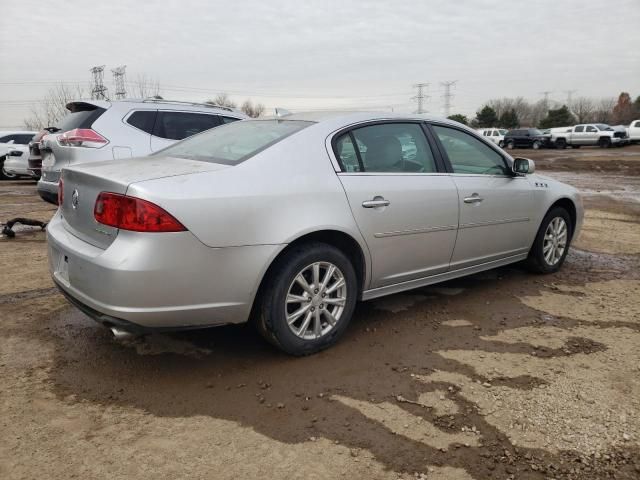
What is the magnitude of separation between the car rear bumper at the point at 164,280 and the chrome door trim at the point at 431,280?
0.98 m

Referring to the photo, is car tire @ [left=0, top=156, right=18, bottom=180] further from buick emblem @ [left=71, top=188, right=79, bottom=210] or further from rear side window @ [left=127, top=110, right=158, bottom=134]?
buick emblem @ [left=71, top=188, right=79, bottom=210]

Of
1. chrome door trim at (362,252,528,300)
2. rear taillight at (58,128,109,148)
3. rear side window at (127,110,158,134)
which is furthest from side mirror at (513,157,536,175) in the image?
rear taillight at (58,128,109,148)

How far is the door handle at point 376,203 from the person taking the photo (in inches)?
134

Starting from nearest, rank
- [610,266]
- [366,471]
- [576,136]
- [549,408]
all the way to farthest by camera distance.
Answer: [366,471] < [549,408] < [610,266] < [576,136]

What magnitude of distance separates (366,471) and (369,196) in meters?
1.75

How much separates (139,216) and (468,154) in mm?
2825

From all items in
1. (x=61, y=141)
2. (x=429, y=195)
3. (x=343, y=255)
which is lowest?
(x=343, y=255)

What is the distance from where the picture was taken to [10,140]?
16.6m

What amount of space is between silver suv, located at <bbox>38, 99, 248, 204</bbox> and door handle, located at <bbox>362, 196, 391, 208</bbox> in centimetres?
386

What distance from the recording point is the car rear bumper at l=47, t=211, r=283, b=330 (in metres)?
2.62

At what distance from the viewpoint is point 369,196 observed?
3414 millimetres

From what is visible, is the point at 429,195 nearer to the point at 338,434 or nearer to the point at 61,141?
the point at 338,434

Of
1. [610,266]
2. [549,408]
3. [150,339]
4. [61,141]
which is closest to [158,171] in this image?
[150,339]

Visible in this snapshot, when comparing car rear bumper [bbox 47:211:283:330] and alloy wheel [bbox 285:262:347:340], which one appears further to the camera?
alloy wheel [bbox 285:262:347:340]
